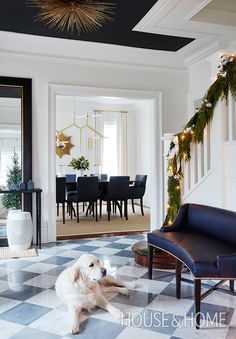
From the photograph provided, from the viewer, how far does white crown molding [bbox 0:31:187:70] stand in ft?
15.2

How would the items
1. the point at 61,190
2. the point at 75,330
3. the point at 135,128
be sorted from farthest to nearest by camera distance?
the point at 135,128, the point at 61,190, the point at 75,330

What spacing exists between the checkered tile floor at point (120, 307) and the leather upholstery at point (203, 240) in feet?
1.29

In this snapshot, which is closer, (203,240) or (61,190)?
(203,240)

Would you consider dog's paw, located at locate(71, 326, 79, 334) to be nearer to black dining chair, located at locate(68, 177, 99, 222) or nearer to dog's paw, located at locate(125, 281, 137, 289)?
dog's paw, located at locate(125, 281, 137, 289)

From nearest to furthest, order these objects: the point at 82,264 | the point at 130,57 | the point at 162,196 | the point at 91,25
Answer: the point at 82,264 → the point at 91,25 → the point at 130,57 → the point at 162,196

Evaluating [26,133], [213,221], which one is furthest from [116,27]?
[213,221]

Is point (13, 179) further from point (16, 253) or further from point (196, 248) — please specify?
point (196, 248)

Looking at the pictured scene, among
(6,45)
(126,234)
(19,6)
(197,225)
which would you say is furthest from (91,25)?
(126,234)

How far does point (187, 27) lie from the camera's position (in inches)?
169

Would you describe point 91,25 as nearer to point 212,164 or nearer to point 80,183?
point 212,164

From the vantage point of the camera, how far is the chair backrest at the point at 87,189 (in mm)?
6461

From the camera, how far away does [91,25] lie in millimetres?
4160

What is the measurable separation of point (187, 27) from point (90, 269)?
337 cm

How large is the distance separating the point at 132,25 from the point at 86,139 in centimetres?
516
